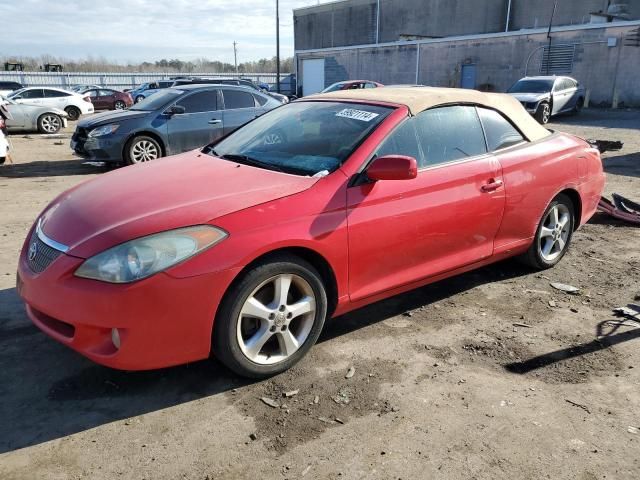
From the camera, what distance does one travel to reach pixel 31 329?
362cm

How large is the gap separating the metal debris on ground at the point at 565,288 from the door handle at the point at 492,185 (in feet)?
3.81

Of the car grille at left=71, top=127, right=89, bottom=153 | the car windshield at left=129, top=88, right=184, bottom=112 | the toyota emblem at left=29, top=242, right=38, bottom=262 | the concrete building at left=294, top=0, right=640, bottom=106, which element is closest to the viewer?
the toyota emblem at left=29, top=242, right=38, bottom=262

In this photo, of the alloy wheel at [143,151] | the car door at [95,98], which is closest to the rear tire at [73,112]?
the car door at [95,98]

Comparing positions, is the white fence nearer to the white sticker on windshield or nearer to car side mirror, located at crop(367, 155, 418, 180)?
the white sticker on windshield

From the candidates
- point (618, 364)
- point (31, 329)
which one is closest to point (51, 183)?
point (31, 329)

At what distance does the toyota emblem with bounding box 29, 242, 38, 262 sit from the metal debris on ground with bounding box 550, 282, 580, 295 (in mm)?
3918

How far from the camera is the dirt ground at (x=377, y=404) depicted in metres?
2.44

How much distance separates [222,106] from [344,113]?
719 centimetres

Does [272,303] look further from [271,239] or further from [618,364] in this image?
[618,364]

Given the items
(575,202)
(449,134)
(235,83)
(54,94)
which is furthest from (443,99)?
(54,94)

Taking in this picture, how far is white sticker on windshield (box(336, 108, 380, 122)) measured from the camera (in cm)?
360

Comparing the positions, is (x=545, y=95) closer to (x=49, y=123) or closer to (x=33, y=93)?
(x=49, y=123)

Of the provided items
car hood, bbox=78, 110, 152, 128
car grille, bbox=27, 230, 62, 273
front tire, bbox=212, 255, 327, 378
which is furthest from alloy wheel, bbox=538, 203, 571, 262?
car hood, bbox=78, 110, 152, 128

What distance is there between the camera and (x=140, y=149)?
32.1 ft
